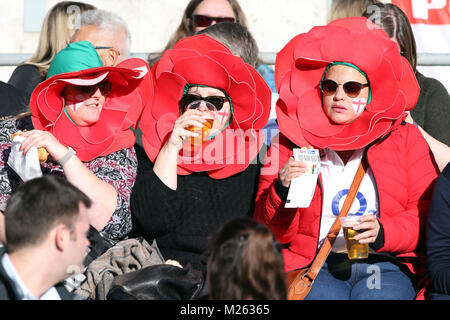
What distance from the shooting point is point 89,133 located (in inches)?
154

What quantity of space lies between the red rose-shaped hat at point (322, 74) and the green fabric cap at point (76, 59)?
1038 millimetres

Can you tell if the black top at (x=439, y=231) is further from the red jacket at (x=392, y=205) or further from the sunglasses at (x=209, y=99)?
the sunglasses at (x=209, y=99)

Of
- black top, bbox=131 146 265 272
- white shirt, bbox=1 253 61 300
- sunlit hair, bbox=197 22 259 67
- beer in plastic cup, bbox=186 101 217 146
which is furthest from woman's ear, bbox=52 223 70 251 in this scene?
sunlit hair, bbox=197 22 259 67

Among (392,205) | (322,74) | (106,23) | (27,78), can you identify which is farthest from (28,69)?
(392,205)

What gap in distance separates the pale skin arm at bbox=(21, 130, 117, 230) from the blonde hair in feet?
5.37

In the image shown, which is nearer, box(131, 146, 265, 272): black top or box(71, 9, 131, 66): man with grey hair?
box(131, 146, 265, 272): black top

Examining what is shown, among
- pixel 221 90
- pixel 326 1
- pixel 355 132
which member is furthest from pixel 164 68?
pixel 326 1

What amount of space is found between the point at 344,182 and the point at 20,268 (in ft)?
5.59

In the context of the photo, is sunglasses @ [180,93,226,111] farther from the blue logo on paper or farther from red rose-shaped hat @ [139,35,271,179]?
the blue logo on paper

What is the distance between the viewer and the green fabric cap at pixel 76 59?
387 centimetres

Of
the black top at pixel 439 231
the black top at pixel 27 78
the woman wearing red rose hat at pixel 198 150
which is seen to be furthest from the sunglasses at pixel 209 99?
the black top at pixel 27 78

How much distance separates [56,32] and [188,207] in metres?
1.97

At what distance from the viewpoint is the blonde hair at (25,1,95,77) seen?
4.99 meters

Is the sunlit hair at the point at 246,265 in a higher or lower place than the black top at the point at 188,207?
higher
